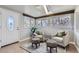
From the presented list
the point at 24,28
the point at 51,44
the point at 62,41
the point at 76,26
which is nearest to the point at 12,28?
the point at 24,28

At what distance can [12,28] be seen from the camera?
1.90 metres

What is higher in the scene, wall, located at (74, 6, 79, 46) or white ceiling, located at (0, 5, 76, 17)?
white ceiling, located at (0, 5, 76, 17)

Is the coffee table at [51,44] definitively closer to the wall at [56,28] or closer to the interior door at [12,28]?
the wall at [56,28]

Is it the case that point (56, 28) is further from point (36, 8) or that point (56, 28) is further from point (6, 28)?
point (6, 28)

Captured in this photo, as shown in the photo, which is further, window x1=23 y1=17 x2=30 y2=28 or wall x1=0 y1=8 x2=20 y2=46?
window x1=23 y1=17 x2=30 y2=28

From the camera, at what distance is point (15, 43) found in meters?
1.86

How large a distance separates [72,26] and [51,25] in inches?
16.8

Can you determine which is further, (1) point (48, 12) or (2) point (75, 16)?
(1) point (48, 12)

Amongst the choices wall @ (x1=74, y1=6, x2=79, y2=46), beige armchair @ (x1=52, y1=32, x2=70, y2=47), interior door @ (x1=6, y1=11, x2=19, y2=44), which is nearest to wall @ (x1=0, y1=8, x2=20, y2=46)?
interior door @ (x1=6, y1=11, x2=19, y2=44)

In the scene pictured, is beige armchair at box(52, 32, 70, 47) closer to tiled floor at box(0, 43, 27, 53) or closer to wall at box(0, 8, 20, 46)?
tiled floor at box(0, 43, 27, 53)

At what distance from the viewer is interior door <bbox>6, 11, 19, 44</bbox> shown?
6.09 feet
